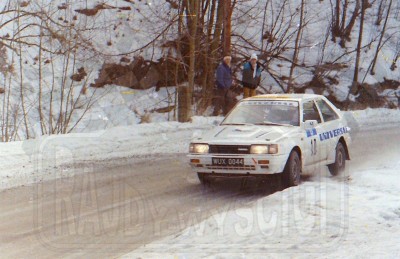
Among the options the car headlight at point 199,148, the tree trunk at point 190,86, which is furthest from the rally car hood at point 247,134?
the tree trunk at point 190,86

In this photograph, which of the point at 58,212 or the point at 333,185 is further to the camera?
the point at 333,185

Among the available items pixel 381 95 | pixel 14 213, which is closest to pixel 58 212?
pixel 14 213

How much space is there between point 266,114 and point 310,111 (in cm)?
87

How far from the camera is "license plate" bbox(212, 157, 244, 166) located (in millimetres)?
9258

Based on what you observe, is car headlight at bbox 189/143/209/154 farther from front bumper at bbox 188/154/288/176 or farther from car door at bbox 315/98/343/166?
car door at bbox 315/98/343/166

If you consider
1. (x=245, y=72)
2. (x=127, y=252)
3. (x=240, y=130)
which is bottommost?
(x=127, y=252)

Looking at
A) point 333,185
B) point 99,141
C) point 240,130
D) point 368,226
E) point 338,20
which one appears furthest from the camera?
point 338,20

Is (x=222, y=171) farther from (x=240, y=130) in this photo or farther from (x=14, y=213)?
(x=14, y=213)

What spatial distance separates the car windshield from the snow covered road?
109 centimetres

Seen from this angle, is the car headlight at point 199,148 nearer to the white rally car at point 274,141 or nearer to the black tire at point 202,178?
the white rally car at point 274,141

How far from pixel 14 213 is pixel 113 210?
1349 mm

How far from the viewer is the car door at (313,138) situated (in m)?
10.1

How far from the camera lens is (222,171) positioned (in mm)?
9375

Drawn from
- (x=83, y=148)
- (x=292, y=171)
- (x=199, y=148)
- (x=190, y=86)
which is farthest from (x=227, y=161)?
(x=190, y=86)
